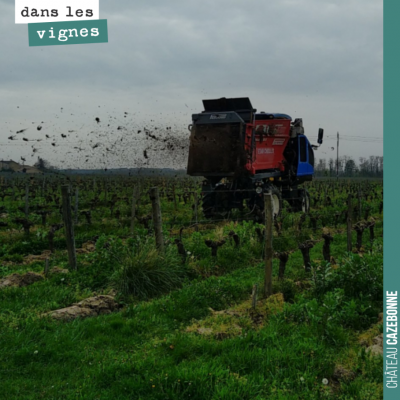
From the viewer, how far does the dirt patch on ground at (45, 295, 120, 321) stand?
5703mm

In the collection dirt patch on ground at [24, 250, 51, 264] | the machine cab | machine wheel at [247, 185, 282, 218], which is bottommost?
dirt patch on ground at [24, 250, 51, 264]

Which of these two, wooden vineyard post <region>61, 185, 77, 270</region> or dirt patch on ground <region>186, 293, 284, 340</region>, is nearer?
dirt patch on ground <region>186, 293, 284, 340</region>

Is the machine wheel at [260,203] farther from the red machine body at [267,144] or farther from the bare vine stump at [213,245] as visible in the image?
the bare vine stump at [213,245]

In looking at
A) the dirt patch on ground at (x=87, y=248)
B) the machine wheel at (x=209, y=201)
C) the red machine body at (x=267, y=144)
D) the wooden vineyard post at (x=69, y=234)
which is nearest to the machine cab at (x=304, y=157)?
the red machine body at (x=267, y=144)

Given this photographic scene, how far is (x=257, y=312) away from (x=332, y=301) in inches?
42.8

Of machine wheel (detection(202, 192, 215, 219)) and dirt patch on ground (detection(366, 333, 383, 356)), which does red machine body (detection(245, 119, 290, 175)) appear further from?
dirt patch on ground (detection(366, 333, 383, 356))

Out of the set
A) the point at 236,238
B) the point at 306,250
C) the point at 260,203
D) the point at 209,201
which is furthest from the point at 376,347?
the point at 209,201

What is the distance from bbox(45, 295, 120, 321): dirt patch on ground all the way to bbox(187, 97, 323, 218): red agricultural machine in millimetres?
5604

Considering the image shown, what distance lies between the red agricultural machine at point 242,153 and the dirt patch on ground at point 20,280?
5649mm

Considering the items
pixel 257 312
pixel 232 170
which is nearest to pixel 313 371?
pixel 257 312

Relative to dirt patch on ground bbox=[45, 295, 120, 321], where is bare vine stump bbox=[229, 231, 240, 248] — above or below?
above

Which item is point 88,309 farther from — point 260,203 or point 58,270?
point 260,203

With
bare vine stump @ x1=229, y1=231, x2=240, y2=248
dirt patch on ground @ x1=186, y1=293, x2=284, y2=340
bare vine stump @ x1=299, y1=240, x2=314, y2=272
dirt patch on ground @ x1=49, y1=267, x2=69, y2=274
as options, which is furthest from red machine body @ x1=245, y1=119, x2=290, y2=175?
dirt patch on ground @ x1=186, y1=293, x2=284, y2=340

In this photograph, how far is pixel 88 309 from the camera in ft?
19.6
